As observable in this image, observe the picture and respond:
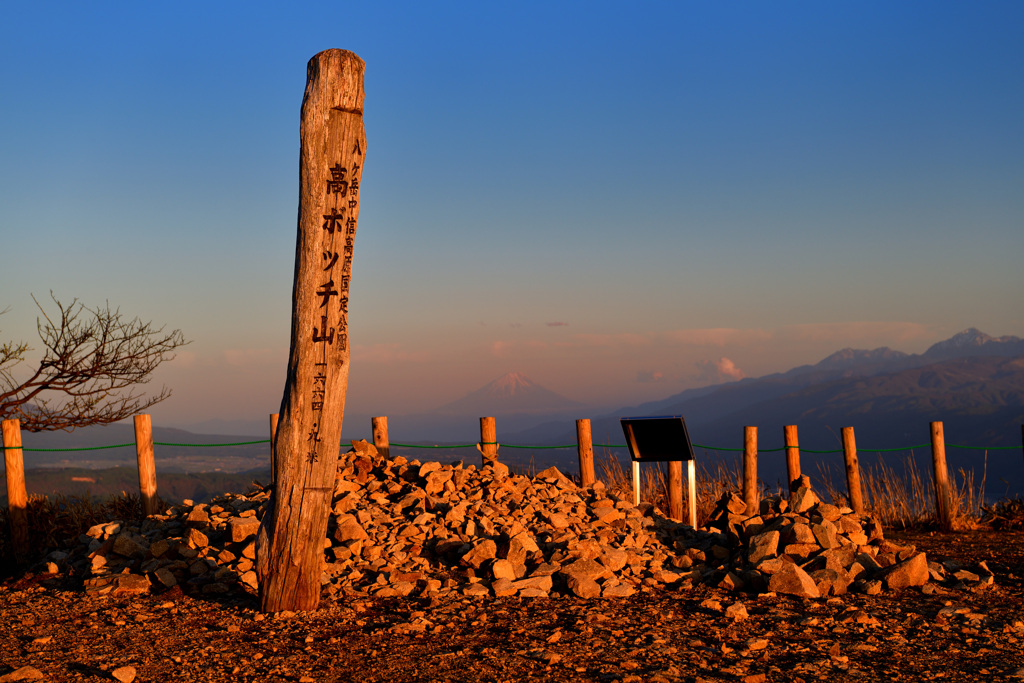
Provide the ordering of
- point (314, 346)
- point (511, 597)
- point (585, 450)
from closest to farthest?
1. point (314, 346)
2. point (511, 597)
3. point (585, 450)

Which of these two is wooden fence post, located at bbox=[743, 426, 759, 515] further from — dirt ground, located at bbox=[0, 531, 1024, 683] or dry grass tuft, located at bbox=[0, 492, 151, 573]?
dry grass tuft, located at bbox=[0, 492, 151, 573]

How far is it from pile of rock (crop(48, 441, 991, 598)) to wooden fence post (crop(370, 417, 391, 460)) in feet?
5.18

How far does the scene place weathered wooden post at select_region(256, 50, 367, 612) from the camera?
6.30 m

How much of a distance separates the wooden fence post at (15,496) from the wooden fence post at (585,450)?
7622 millimetres

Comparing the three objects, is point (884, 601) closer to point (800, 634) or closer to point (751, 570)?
point (751, 570)

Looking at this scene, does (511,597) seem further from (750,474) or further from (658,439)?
(750,474)

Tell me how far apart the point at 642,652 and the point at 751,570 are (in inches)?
99.6

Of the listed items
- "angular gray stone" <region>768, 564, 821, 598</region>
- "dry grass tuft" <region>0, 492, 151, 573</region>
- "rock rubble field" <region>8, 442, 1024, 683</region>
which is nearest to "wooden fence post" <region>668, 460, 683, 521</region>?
"rock rubble field" <region>8, 442, 1024, 683</region>

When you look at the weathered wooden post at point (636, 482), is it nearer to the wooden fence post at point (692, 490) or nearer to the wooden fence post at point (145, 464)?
the wooden fence post at point (692, 490)

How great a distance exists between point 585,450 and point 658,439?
1.67 metres

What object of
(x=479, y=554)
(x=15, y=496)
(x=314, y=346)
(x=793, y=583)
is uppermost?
(x=314, y=346)

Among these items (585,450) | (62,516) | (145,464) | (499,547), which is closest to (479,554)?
(499,547)

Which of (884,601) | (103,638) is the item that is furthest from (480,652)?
(884,601)

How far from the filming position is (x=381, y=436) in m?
11.5
